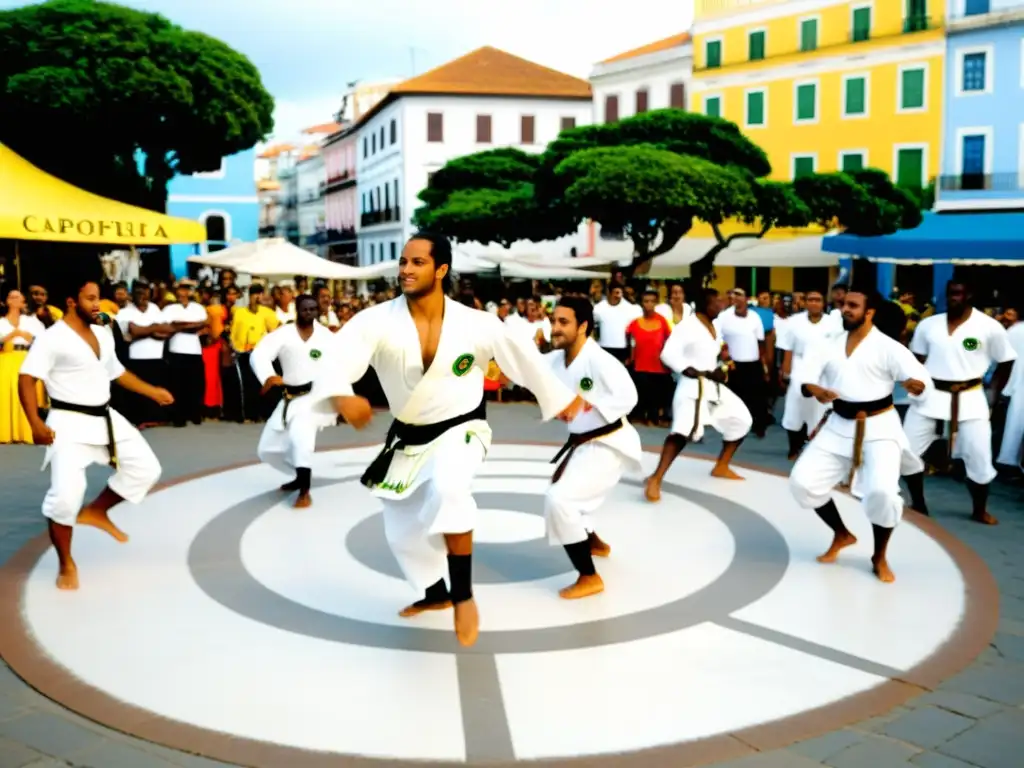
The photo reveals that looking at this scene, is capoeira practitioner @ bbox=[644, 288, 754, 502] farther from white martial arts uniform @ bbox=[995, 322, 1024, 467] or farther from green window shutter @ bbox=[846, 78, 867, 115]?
green window shutter @ bbox=[846, 78, 867, 115]

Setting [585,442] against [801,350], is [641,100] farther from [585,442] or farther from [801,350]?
[585,442]

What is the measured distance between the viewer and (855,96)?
3600 centimetres

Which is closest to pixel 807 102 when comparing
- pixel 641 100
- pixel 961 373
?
pixel 641 100

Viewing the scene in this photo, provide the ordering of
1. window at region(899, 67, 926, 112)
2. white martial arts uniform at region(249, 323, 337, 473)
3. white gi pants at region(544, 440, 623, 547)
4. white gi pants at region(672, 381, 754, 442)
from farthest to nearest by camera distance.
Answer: window at region(899, 67, 926, 112) < white gi pants at region(672, 381, 754, 442) < white martial arts uniform at region(249, 323, 337, 473) < white gi pants at region(544, 440, 623, 547)

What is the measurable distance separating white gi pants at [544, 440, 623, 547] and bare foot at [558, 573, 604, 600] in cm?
24

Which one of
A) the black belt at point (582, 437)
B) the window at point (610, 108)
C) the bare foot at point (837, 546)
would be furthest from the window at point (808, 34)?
the black belt at point (582, 437)

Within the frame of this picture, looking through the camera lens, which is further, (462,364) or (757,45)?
(757,45)

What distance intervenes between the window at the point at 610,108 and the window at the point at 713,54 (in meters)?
5.38

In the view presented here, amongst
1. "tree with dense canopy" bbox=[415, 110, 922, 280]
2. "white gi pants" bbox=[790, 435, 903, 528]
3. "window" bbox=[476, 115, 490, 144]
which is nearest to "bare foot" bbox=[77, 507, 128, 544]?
"white gi pants" bbox=[790, 435, 903, 528]

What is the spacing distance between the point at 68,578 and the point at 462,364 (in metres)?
2.79

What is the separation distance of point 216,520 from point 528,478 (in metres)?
2.78

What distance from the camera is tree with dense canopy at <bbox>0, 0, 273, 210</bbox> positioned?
25266mm

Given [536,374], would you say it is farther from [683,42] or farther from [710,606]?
[683,42]

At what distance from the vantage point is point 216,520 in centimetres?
733
